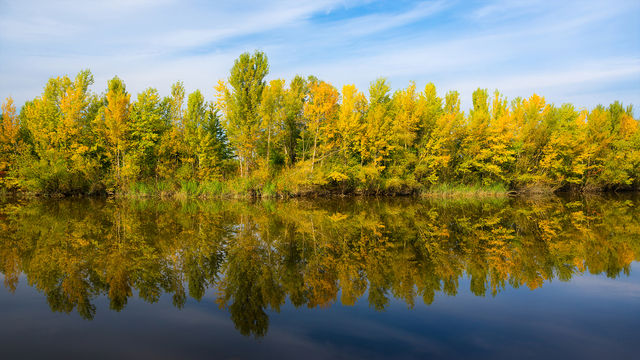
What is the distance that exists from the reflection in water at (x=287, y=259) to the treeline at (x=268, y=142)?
57.0 ft

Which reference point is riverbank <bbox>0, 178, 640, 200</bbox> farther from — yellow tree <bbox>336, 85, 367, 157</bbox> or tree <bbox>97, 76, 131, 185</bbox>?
yellow tree <bbox>336, 85, 367, 157</bbox>

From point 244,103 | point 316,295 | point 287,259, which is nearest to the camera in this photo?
point 316,295

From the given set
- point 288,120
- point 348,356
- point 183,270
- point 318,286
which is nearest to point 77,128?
point 288,120

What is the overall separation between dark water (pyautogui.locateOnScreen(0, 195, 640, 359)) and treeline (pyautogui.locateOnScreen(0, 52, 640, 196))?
2013 cm

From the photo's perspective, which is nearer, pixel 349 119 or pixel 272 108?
pixel 272 108

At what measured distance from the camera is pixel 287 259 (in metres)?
9.12

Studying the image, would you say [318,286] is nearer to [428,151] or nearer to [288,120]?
[288,120]

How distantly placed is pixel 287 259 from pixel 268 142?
2373 centimetres

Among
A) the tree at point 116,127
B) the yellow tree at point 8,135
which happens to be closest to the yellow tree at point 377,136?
the tree at point 116,127

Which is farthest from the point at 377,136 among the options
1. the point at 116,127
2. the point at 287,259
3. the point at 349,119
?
the point at 287,259

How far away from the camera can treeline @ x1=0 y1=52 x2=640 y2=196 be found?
31.6 m

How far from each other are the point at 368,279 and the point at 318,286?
1.06 metres

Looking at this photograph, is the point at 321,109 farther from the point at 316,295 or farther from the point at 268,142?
the point at 316,295

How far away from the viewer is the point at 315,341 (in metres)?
4.93
